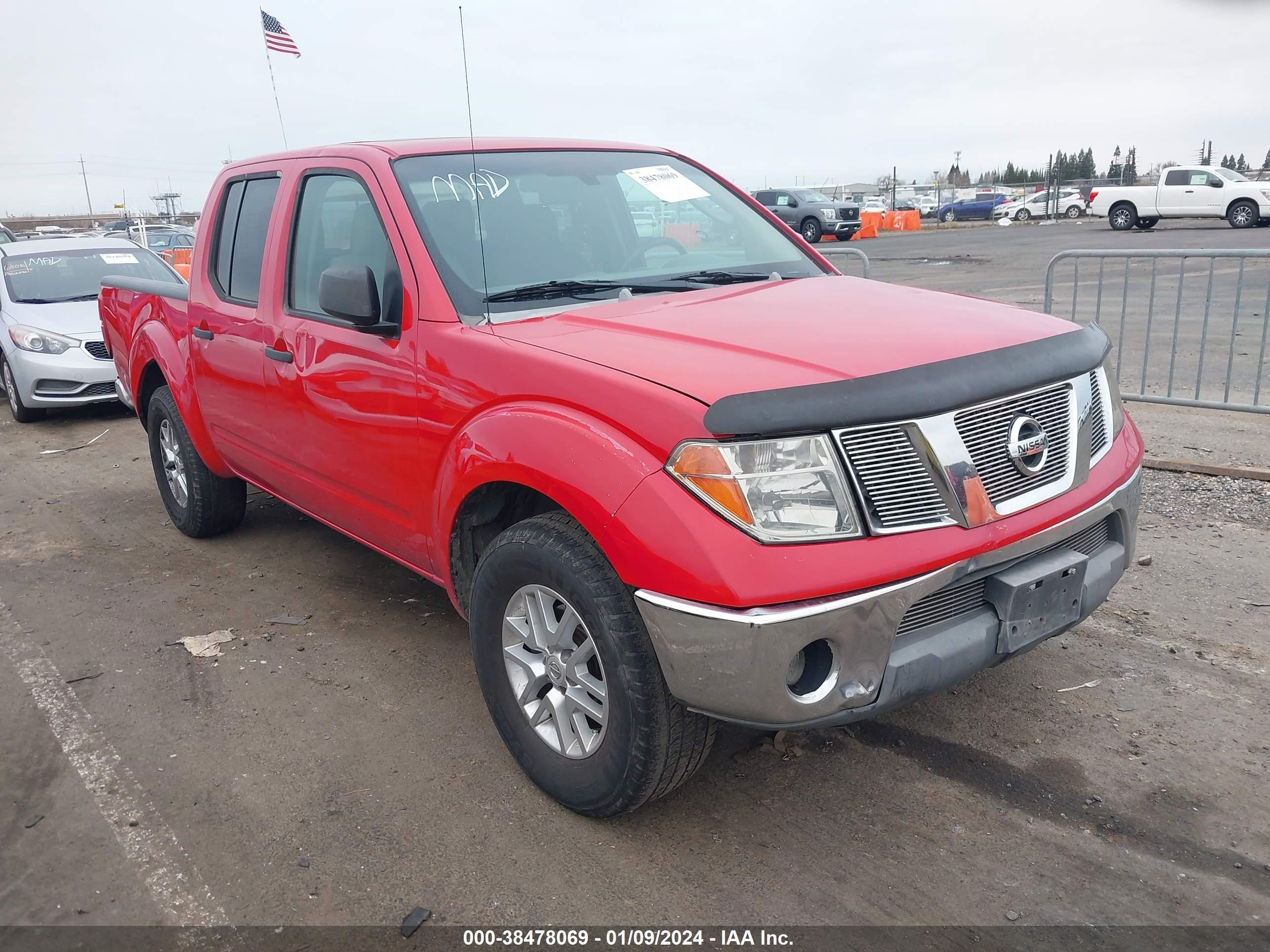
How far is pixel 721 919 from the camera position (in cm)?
255

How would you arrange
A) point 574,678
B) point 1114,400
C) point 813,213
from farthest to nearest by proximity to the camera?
point 813,213 → point 1114,400 → point 574,678

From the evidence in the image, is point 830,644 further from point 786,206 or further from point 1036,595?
point 786,206

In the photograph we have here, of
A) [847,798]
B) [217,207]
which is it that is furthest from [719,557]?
[217,207]

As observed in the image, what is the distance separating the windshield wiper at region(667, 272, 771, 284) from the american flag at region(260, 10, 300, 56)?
158 inches

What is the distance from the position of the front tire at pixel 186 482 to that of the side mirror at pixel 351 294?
2364 millimetres

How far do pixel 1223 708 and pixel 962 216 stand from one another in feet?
155

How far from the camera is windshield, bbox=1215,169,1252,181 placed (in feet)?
90.2

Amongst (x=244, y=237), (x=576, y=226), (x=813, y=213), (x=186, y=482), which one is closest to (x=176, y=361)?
(x=186, y=482)

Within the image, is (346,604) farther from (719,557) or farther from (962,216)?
(962,216)

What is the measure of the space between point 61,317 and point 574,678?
8739 mm

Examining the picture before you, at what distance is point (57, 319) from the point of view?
9.49 meters

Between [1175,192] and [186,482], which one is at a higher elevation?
[1175,192]

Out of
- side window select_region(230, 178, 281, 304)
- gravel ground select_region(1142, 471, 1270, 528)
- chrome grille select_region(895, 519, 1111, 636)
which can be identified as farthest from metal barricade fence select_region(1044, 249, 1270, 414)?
side window select_region(230, 178, 281, 304)

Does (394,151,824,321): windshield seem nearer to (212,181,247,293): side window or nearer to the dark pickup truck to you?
(212,181,247,293): side window
